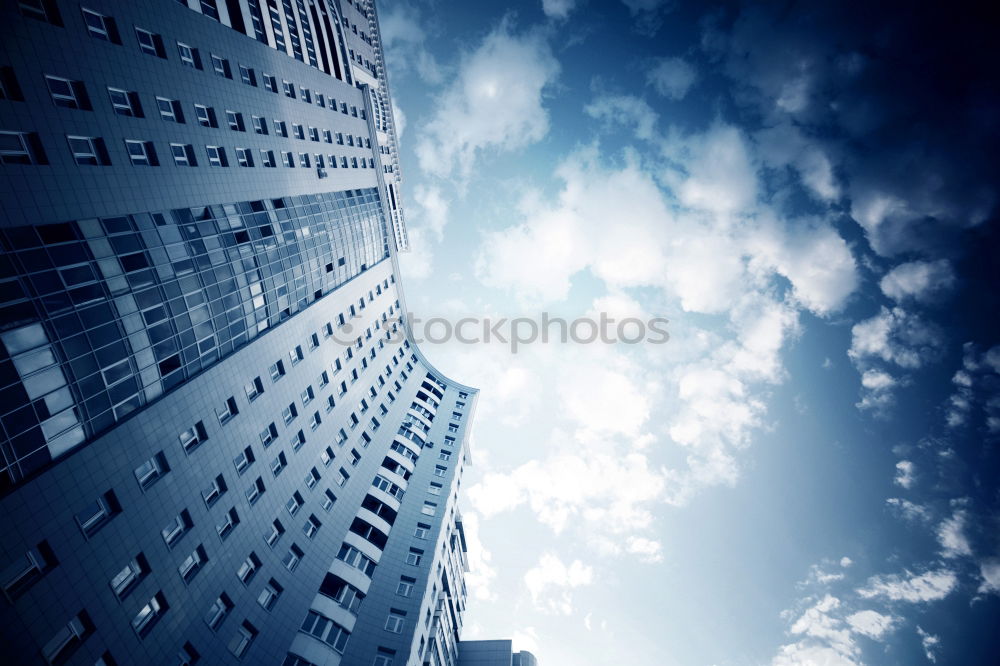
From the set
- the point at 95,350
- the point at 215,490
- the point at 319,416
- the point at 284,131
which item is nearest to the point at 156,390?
the point at 95,350

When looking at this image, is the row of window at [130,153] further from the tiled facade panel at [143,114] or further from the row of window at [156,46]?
the row of window at [156,46]

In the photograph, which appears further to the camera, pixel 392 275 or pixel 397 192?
pixel 397 192

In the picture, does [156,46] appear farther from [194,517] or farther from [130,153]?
[194,517]

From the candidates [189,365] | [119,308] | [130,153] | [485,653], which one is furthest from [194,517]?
[485,653]

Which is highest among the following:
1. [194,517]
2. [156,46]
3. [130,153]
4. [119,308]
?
[156,46]

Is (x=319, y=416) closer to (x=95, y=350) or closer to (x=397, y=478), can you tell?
(x=397, y=478)

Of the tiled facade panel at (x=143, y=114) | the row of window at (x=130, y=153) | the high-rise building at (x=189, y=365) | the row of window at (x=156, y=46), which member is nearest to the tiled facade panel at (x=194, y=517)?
the high-rise building at (x=189, y=365)

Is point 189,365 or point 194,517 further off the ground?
point 189,365

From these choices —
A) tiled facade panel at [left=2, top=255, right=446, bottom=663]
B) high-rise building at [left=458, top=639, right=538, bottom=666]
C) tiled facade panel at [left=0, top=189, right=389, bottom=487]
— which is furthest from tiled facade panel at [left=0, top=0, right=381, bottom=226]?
high-rise building at [left=458, top=639, right=538, bottom=666]

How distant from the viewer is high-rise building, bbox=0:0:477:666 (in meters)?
15.0

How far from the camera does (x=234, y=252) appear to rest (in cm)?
2666

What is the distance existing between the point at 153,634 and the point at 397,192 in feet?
277

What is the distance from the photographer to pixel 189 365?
2222 cm

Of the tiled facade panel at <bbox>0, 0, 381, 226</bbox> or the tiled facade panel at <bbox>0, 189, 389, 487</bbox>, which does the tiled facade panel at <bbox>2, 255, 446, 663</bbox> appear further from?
the tiled facade panel at <bbox>0, 0, 381, 226</bbox>
